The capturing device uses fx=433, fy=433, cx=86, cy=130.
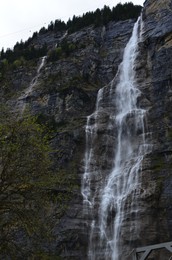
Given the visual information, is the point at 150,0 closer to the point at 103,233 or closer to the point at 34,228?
the point at 103,233

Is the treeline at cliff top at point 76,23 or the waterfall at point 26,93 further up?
the treeline at cliff top at point 76,23

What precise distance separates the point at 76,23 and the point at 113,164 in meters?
50.7

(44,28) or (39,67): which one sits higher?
(44,28)

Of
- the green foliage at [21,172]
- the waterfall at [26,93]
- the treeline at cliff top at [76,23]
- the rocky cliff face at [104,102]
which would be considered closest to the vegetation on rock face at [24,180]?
the green foliage at [21,172]

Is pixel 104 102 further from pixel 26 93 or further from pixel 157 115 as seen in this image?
pixel 26 93

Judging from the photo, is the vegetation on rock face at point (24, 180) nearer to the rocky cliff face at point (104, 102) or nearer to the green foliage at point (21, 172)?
the green foliage at point (21, 172)

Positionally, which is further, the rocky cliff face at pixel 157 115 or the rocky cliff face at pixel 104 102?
the rocky cliff face at pixel 104 102

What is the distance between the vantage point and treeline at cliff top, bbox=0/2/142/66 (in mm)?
84625

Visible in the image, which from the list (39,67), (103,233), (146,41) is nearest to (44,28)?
(39,67)

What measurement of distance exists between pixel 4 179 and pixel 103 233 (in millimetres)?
20826

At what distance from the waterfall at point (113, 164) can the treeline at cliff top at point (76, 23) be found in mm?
23572

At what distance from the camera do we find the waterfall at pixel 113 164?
39219 mm

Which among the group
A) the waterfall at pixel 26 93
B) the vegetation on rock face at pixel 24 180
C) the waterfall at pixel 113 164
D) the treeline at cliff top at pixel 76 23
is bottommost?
the vegetation on rock face at pixel 24 180

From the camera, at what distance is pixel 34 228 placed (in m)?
20.2
